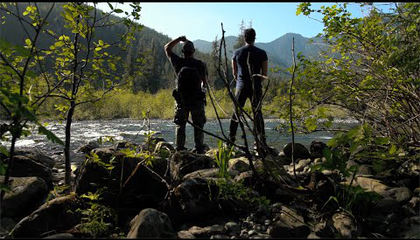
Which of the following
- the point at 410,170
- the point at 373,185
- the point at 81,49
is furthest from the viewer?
the point at 81,49

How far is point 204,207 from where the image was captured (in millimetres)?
2732

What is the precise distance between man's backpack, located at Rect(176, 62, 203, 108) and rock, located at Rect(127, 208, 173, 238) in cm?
317

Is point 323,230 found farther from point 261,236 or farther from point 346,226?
point 261,236

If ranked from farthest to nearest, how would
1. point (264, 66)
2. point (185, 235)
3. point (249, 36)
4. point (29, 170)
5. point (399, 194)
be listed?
point (264, 66) → point (249, 36) → point (29, 170) → point (399, 194) → point (185, 235)

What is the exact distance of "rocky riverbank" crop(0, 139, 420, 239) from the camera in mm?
2301

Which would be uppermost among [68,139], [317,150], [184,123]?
[184,123]

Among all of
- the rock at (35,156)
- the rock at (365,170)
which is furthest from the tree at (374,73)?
the rock at (35,156)

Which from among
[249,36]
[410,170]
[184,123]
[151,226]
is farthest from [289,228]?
[249,36]

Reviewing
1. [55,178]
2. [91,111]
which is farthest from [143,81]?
[55,178]

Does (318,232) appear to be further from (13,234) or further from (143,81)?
(143,81)

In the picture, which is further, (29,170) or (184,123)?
(184,123)

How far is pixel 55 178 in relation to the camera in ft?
16.5

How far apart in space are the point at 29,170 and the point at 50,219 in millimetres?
2473

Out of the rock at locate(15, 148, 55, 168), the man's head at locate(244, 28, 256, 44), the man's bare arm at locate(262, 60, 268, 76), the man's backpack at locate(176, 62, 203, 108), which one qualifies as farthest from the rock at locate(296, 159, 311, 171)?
the rock at locate(15, 148, 55, 168)
